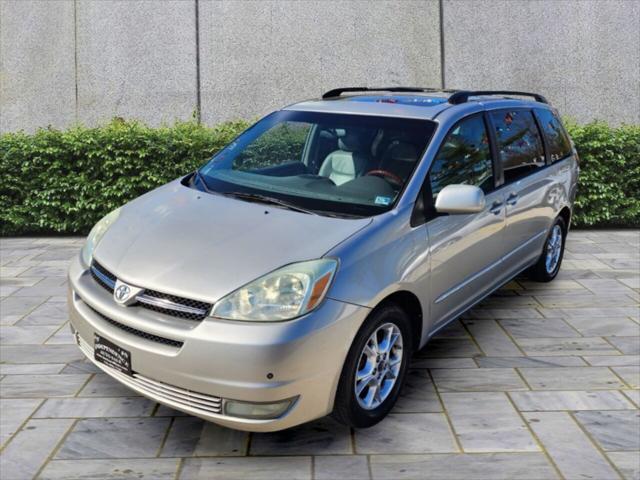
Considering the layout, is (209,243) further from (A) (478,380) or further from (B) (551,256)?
(B) (551,256)

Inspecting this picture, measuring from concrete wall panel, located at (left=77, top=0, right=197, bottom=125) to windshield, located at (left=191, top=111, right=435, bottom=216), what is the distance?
19.5 feet

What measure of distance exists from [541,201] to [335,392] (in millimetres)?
2992

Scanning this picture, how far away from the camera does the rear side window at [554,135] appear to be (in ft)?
19.7

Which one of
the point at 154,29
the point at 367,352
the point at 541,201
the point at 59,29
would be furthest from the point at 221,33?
the point at 367,352

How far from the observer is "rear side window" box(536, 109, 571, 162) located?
19.7 ft

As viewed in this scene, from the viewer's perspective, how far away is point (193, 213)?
3.97 m

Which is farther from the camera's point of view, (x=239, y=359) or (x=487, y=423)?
(x=487, y=423)

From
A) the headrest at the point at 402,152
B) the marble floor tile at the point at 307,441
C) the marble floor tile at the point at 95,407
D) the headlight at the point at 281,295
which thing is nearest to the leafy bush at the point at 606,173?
the headrest at the point at 402,152

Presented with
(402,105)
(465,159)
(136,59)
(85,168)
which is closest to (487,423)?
(465,159)

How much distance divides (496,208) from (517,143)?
844 millimetres

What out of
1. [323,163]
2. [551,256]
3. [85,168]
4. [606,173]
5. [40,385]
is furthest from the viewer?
[606,173]

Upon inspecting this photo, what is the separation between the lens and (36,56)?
10438 mm

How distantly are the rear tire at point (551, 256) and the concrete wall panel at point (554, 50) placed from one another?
4.67 m

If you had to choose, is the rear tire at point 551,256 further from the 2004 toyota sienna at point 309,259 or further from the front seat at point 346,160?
the front seat at point 346,160
